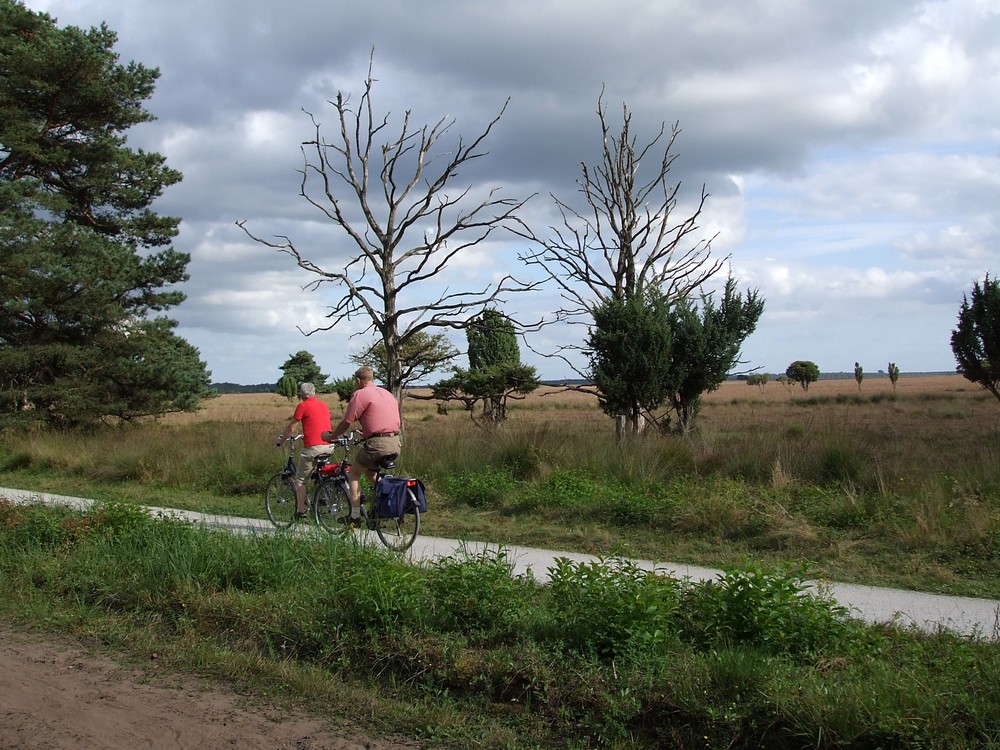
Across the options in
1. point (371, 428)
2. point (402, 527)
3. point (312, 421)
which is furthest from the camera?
point (312, 421)

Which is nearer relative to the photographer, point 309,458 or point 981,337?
point 309,458

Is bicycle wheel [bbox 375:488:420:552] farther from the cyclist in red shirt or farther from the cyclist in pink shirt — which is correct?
the cyclist in red shirt

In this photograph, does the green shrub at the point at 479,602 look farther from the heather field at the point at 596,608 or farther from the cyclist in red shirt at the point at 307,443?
the cyclist in red shirt at the point at 307,443

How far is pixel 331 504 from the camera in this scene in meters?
10.7

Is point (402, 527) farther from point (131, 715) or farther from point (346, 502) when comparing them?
point (131, 715)

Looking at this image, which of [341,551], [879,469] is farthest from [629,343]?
[341,551]

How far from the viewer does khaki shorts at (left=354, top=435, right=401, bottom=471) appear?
1005cm

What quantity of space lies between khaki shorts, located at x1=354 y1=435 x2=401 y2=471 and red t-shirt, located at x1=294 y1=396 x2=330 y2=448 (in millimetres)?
1315

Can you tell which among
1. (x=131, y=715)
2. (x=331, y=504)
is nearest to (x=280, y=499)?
(x=331, y=504)

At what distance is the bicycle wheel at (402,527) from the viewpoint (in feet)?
31.6

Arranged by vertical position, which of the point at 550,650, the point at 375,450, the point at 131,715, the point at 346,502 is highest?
the point at 375,450

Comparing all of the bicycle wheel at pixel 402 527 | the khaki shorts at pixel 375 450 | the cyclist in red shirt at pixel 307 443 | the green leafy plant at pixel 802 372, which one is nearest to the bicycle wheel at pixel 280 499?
the cyclist in red shirt at pixel 307 443

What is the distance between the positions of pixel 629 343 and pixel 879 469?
26.1 ft

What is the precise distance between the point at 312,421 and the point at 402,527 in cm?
230
